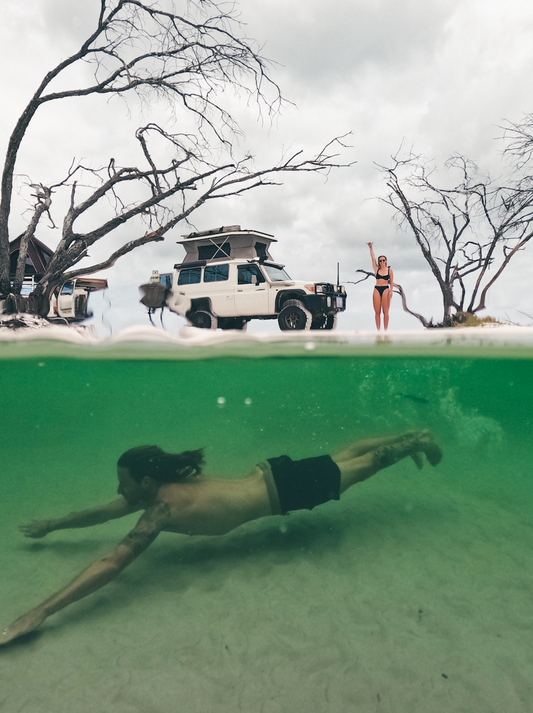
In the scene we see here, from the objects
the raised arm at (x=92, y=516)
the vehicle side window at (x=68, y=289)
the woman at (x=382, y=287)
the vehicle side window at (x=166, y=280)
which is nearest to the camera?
the raised arm at (x=92, y=516)

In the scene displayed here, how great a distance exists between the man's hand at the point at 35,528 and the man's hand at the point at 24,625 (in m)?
1.39

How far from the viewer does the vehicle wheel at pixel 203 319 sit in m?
14.2

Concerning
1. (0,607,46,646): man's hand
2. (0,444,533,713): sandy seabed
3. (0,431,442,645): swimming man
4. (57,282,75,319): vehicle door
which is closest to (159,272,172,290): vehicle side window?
(57,282,75,319): vehicle door

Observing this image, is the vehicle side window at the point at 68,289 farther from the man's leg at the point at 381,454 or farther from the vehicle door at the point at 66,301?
the man's leg at the point at 381,454

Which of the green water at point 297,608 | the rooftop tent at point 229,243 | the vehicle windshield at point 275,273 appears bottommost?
the green water at point 297,608

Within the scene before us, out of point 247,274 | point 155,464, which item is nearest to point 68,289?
point 247,274

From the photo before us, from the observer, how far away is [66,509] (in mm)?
9477

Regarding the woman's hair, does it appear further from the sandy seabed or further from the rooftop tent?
the rooftop tent

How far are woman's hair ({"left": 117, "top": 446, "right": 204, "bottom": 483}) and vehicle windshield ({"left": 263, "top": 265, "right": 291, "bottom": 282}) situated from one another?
9.10 metres

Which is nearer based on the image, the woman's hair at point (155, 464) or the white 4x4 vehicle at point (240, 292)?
the woman's hair at point (155, 464)

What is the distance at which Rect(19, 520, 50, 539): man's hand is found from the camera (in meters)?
5.47

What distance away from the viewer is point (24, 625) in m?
4.11

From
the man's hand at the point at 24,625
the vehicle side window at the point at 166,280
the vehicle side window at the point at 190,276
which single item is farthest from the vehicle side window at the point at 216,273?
the man's hand at the point at 24,625

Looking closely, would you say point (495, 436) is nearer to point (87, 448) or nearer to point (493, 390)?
point (493, 390)
